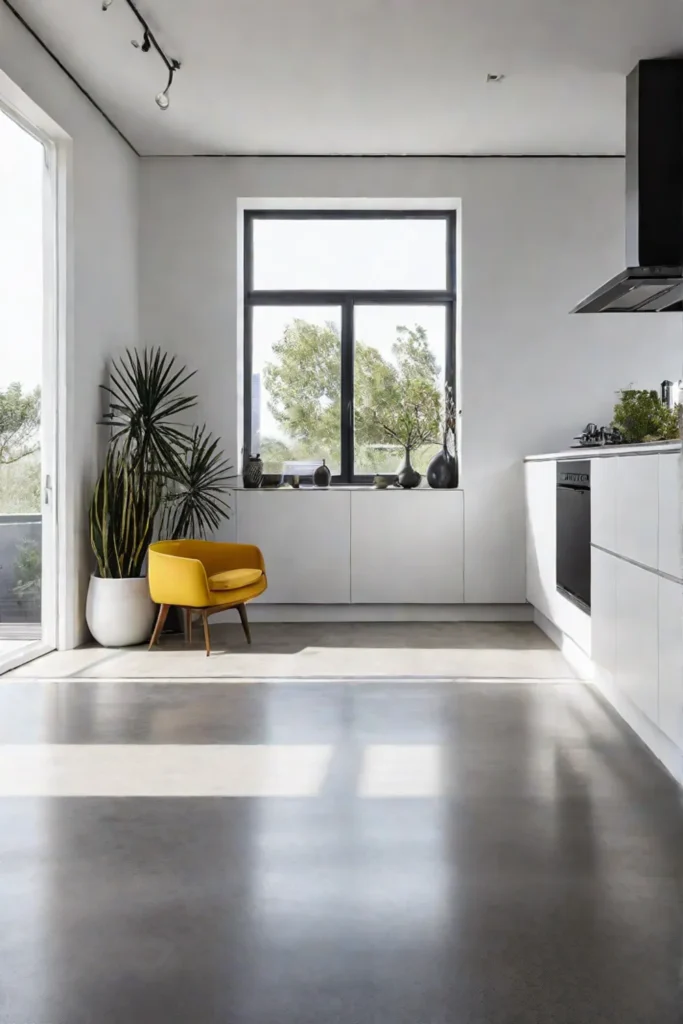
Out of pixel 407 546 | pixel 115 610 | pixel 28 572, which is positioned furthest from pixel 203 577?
pixel 407 546

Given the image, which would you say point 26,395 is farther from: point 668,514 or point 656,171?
point 656,171

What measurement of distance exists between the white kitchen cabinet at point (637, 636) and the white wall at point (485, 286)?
2.40 m

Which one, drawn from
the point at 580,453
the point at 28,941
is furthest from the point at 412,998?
the point at 580,453

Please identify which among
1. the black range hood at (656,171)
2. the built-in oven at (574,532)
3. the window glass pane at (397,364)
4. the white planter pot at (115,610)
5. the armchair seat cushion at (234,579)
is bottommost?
the white planter pot at (115,610)

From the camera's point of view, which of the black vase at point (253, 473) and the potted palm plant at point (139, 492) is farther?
the black vase at point (253, 473)

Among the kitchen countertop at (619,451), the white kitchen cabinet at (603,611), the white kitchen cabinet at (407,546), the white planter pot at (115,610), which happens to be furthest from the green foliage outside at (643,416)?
the white planter pot at (115,610)

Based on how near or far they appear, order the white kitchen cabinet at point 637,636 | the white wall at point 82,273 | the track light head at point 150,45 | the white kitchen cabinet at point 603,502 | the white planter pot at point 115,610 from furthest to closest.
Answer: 1. the white planter pot at point 115,610
2. the white wall at point 82,273
3. the track light head at point 150,45
4. the white kitchen cabinet at point 603,502
5. the white kitchen cabinet at point 637,636

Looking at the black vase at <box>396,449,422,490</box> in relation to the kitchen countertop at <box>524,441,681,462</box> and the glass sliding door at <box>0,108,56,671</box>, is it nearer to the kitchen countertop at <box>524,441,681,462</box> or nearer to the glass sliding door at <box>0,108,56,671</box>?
the kitchen countertop at <box>524,441,681,462</box>

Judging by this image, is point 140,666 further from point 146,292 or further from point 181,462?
point 146,292

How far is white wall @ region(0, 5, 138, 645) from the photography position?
4.30m

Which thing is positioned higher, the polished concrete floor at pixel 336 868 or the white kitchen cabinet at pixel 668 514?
the white kitchen cabinet at pixel 668 514

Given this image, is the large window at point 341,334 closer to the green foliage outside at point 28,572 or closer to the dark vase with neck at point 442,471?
the dark vase with neck at point 442,471

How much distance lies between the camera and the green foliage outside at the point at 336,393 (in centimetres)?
589

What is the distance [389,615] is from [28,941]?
405 cm
